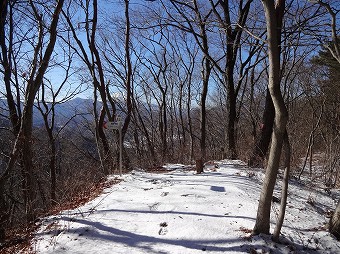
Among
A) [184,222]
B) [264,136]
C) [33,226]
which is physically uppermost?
[264,136]

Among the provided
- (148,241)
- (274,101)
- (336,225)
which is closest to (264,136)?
(336,225)

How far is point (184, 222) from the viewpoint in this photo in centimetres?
370

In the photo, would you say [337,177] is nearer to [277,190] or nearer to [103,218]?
Answer: [277,190]

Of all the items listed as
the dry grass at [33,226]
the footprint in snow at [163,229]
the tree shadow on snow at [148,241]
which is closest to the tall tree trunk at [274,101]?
the tree shadow on snow at [148,241]

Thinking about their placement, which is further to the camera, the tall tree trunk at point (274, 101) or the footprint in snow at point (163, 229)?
the footprint in snow at point (163, 229)

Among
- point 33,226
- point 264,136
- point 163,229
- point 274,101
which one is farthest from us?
point 264,136

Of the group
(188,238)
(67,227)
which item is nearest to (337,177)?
(188,238)

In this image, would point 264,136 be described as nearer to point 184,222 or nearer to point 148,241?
point 184,222

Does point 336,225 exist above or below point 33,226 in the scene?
above

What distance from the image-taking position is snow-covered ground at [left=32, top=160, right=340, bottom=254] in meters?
3.15

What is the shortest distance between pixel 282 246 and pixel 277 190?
2.38m

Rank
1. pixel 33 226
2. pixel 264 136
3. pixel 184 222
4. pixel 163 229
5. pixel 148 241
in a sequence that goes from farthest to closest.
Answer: pixel 264 136
pixel 33 226
pixel 184 222
pixel 163 229
pixel 148 241

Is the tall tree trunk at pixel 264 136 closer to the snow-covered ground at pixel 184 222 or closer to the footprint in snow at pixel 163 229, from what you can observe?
the snow-covered ground at pixel 184 222

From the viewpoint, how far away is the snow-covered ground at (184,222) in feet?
10.3
